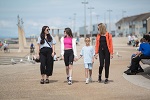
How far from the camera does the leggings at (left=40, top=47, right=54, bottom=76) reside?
32.7 ft

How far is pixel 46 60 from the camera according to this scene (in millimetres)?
10094

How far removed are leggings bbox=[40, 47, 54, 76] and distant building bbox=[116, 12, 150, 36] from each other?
91287 millimetres

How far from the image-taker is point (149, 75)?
1134cm

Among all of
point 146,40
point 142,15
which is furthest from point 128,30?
point 146,40

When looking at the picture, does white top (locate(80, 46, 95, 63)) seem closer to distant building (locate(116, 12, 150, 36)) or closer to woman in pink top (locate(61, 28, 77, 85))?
woman in pink top (locate(61, 28, 77, 85))

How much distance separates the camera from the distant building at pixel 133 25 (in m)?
103

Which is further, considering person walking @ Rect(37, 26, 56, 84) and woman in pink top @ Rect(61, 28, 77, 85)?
person walking @ Rect(37, 26, 56, 84)

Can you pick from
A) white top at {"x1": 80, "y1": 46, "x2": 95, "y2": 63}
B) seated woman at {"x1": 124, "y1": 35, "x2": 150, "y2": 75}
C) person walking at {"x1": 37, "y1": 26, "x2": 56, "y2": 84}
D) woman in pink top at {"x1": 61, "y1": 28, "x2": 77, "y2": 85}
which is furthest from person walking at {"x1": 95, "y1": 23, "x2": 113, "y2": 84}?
seated woman at {"x1": 124, "y1": 35, "x2": 150, "y2": 75}

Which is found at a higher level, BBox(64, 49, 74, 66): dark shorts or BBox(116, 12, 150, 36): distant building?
BBox(116, 12, 150, 36): distant building

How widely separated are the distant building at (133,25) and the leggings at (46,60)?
91.3 meters

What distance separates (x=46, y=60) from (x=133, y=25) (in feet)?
347

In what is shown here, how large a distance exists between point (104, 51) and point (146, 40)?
8.28 ft

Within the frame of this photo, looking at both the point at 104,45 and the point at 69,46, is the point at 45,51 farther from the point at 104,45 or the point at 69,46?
the point at 104,45

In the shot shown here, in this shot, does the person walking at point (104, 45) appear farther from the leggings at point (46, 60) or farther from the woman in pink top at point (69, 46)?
the leggings at point (46, 60)
